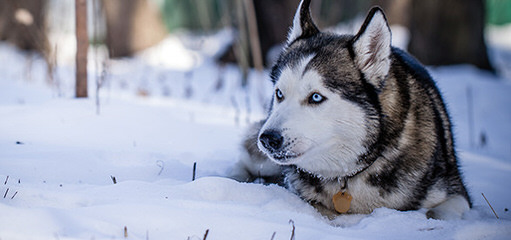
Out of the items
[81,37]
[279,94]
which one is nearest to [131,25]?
[81,37]

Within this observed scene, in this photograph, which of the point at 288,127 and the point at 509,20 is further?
the point at 509,20

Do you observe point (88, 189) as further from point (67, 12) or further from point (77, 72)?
point (67, 12)

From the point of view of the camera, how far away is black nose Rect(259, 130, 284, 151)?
2.22 metres

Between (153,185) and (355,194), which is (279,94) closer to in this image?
(355,194)

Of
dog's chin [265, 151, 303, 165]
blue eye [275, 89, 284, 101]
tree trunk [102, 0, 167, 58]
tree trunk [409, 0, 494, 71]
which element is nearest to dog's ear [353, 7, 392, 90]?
blue eye [275, 89, 284, 101]

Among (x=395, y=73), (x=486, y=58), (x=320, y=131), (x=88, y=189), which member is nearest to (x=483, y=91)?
(x=486, y=58)

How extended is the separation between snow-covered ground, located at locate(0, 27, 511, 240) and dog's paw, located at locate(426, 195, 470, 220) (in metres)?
0.09

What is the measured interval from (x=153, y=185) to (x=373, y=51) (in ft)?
4.54

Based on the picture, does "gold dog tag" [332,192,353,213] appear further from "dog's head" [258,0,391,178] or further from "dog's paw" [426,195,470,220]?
"dog's paw" [426,195,470,220]

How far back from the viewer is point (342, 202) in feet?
7.90

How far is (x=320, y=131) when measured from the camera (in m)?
2.29

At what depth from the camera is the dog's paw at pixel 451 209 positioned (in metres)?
2.39

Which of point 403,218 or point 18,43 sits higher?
point 403,218

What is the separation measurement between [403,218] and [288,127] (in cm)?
74
